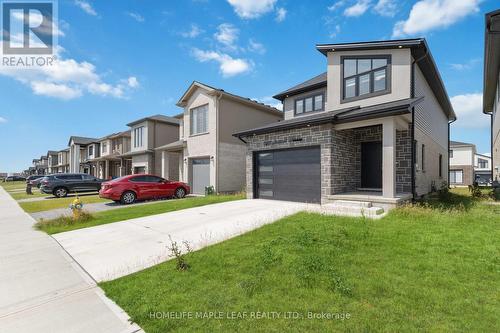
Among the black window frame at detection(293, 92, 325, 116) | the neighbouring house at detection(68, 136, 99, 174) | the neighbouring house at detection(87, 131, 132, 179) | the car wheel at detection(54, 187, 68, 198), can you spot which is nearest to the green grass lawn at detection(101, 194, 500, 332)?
the black window frame at detection(293, 92, 325, 116)

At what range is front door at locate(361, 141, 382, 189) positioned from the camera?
11.5 m

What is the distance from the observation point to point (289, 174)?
11.9 meters

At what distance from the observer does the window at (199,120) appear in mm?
17812

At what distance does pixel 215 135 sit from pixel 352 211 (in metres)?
10.6

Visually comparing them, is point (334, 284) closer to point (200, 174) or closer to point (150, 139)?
point (200, 174)

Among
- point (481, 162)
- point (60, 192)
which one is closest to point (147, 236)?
point (60, 192)

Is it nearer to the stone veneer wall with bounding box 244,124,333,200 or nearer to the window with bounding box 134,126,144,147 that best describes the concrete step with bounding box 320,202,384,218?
the stone veneer wall with bounding box 244,124,333,200

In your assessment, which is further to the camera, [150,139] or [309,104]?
[150,139]

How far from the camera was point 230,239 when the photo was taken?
243 inches

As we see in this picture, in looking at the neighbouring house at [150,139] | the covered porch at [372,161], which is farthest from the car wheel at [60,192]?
the covered porch at [372,161]

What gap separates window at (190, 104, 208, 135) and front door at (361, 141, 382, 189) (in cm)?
1051

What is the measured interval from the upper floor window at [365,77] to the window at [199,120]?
383 inches

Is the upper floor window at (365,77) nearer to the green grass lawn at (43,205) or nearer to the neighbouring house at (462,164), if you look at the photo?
the green grass lawn at (43,205)

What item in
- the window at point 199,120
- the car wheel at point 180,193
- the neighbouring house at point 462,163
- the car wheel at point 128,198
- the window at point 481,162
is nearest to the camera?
the car wheel at point 128,198
